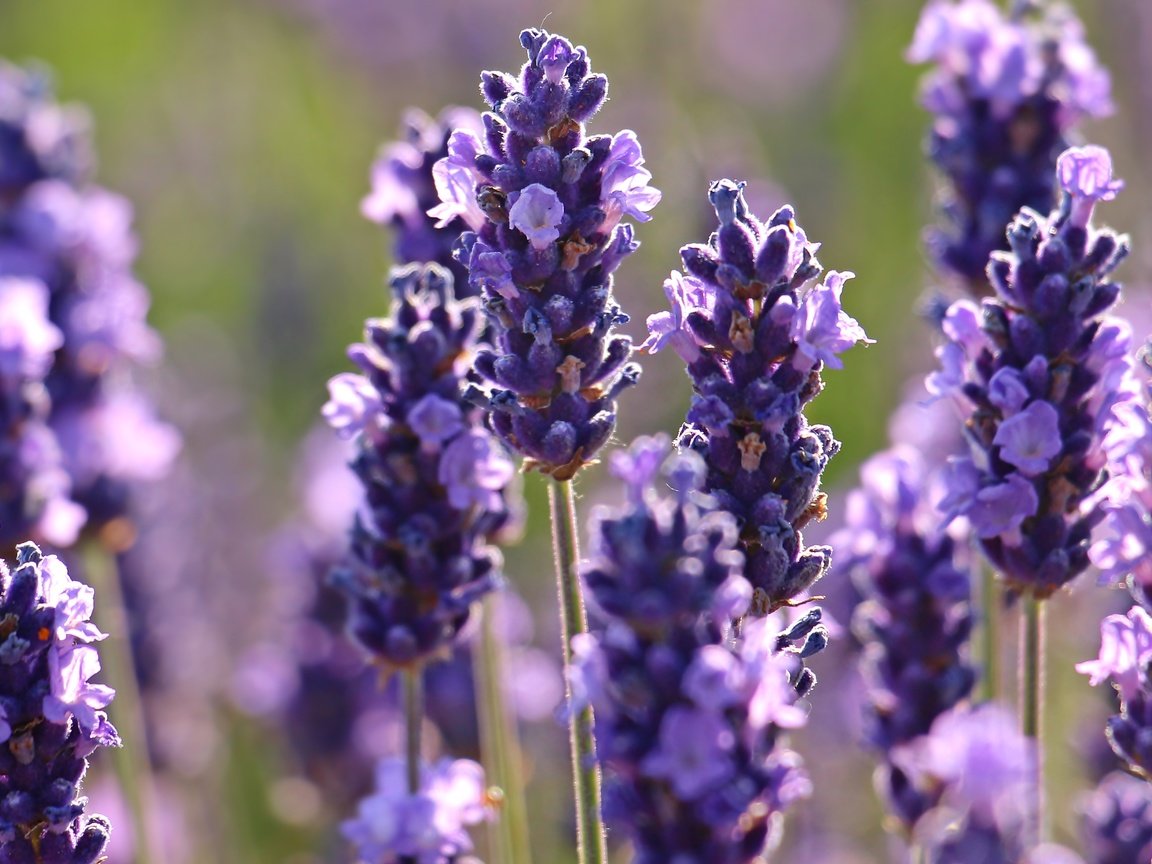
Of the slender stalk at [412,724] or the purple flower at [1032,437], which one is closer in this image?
the purple flower at [1032,437]

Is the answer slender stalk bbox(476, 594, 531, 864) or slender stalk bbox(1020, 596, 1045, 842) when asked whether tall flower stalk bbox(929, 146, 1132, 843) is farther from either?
slender stalk bbox(476, 594, 531, 864)

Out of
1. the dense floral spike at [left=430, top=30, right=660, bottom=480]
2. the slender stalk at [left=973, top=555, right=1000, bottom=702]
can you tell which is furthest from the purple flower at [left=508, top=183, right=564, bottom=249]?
the slender stalk at [left=973, top=555, right=1000, bottom=702]

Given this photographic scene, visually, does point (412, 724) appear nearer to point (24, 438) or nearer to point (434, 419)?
point (434, 419)

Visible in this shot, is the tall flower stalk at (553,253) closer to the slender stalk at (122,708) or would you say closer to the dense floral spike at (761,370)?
the dense floral spike at (761,370)

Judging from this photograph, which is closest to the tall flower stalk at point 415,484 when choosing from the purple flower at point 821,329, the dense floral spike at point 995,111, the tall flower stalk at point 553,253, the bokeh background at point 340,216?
the tall flower stalk at point 553,253

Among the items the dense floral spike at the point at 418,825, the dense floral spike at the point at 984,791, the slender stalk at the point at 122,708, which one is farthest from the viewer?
the slender stalk at the point at 122,708

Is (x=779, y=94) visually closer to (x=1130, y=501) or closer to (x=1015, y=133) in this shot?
(x=1015, y=133)

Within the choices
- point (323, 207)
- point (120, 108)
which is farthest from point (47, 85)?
point (120, 108)
